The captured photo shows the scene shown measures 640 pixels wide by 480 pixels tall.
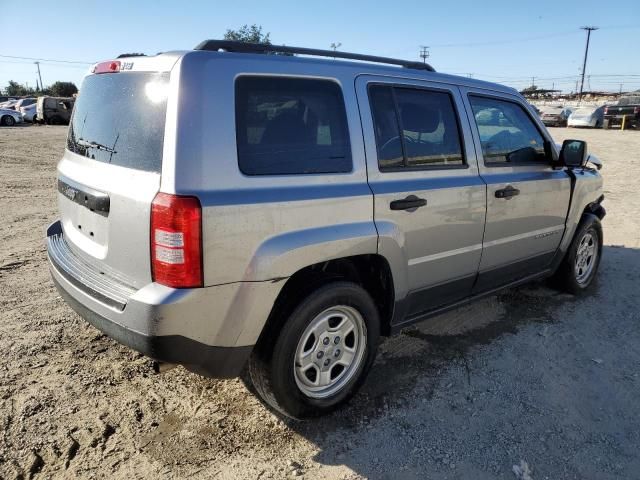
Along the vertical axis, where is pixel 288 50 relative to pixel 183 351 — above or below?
above

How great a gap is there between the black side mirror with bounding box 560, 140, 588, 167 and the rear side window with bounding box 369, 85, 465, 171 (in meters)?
1.30

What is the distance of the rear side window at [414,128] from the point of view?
298 centimetres

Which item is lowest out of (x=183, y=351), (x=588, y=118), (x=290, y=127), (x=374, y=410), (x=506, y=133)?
(x=374, y=410)

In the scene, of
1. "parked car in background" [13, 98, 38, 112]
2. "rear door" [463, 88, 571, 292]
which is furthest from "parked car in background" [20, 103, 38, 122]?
"rear door" [463, 88, 571, 292]

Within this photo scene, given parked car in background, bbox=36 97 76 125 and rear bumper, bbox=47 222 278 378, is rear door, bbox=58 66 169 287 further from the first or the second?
parked car in background, bbox=36 97 76 125

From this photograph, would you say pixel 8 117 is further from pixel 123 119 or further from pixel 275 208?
pixel 275 208

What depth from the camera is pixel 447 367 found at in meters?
3.54

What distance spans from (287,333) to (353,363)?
664 mm

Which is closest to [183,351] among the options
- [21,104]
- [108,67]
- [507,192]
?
[108,67]

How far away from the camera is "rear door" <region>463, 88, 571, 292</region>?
3.64 m

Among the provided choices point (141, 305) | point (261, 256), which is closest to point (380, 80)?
point (261, 256)

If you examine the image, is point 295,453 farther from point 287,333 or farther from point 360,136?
point 360,136

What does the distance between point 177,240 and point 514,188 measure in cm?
265

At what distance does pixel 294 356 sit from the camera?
2670 mm
